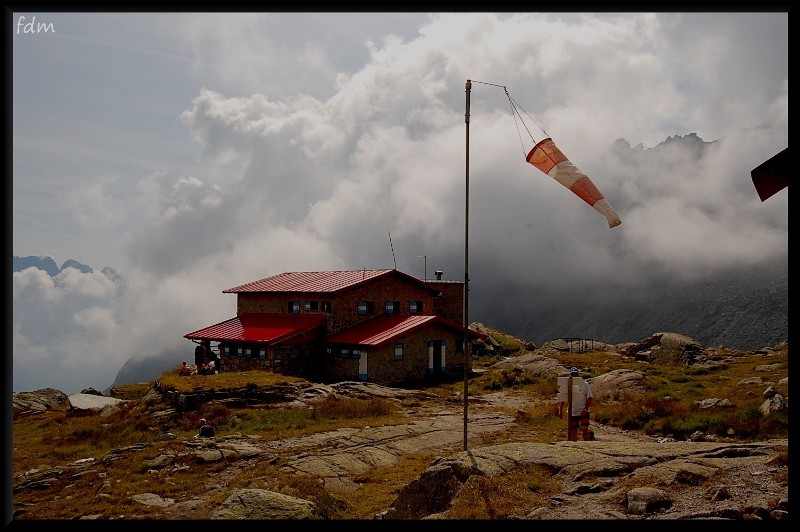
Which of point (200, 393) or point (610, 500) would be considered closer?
point (610, 500)

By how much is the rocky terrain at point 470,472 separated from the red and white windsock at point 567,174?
5.10 meters

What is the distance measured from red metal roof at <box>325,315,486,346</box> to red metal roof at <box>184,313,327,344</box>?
2.16 metres

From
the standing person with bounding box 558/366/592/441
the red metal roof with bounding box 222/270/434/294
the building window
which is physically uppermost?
the red metal roof with bounding box 222/270/434/294

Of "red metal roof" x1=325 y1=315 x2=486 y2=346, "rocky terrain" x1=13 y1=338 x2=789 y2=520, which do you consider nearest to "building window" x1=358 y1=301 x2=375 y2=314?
"red metal roof" x1=325 y1=315 x2=486 y2=346

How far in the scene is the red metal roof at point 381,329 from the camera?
37031 millimetres

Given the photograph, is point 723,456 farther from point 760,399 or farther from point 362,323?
point 362,323

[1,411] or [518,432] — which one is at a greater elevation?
[1,411]

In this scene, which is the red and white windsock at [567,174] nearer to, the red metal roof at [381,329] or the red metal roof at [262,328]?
the red metal roof at [381,329]

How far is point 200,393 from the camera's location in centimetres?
2741

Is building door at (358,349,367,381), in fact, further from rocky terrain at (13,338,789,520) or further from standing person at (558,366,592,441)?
standing person at (558,366,592,441)

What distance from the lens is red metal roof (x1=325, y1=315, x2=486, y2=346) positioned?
121ft
